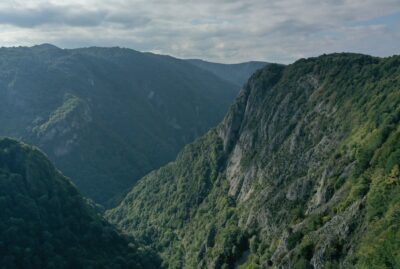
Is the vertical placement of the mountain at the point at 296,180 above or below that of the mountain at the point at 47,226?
above

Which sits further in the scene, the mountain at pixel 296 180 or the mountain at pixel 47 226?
the mountain at pixel 47 226

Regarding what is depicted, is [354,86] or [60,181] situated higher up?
[354,86]

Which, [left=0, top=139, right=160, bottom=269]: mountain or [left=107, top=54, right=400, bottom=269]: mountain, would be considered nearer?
[left=107, top=54, right=400, bottom=269]: mountain

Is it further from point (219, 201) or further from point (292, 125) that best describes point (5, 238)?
point (292, 125)

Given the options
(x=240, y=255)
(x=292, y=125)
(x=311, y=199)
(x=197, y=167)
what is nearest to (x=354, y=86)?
(x=292, y=125)
